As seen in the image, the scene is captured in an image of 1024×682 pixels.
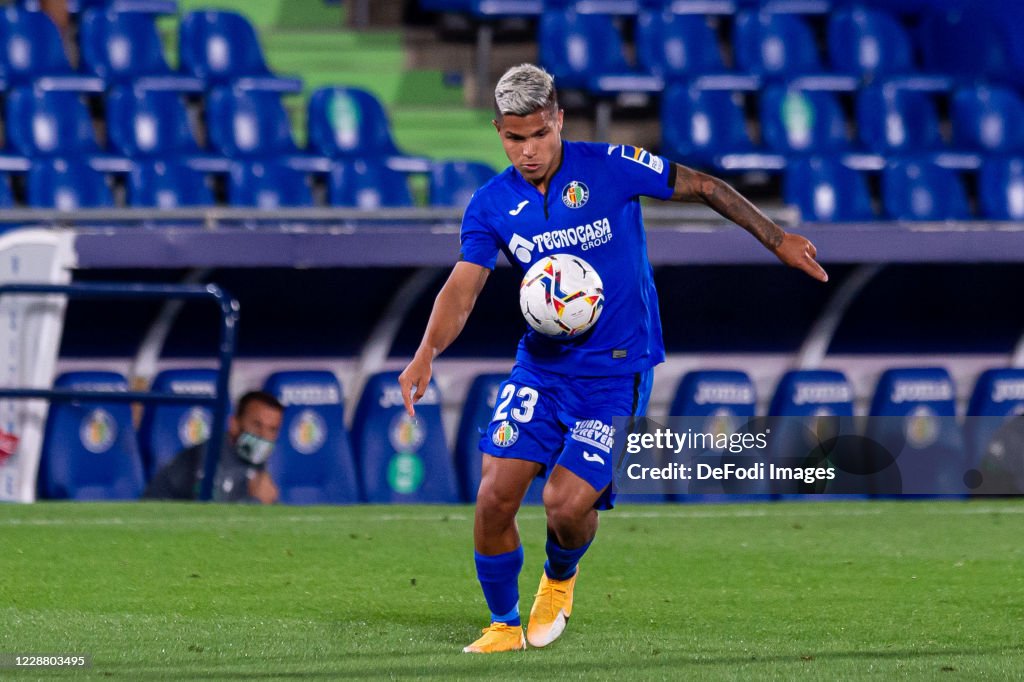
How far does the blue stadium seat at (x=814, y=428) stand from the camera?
32.9ft

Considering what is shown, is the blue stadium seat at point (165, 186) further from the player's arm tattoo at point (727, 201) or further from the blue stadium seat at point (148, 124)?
the player's arm tattoo at point (727, 201)

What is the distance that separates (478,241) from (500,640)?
4.09 ft

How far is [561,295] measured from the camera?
5.27 meters

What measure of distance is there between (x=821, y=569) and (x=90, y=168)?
609 centimetres

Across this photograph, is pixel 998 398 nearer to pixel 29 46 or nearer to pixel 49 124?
pixel 49 124

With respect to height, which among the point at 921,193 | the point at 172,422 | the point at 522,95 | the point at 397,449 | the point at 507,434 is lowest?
the point at 397,449

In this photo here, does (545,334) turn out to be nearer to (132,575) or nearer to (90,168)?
(132,575)

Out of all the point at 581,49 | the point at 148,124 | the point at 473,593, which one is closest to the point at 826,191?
the point at 581,49

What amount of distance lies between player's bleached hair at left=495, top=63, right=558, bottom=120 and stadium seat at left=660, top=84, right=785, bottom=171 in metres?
7.72

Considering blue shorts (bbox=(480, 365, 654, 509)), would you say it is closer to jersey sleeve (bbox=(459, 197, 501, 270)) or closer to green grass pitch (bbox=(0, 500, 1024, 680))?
A: jersey sleeve (bbox=(459, 197, 501, 270))

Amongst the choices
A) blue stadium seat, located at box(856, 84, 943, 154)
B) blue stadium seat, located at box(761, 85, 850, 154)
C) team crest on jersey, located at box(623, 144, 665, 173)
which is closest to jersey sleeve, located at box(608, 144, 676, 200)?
team crest on jersey, located at box(623, 144, 665, 173)

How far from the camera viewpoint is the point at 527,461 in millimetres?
5348

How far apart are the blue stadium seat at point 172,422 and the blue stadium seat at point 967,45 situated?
7.47 meters

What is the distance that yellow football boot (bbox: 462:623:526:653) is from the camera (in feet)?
17.7
